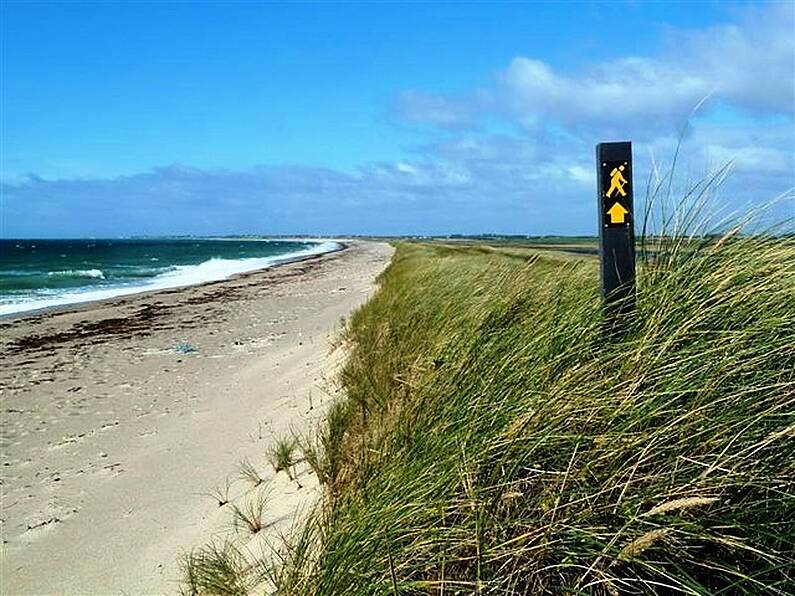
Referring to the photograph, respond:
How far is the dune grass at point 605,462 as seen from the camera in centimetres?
192

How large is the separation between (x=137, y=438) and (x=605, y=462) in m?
5.76

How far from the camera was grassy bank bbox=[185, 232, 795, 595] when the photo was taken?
6.30 ft

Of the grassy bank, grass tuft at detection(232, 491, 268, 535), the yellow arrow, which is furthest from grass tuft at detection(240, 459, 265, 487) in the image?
the yellow arrow

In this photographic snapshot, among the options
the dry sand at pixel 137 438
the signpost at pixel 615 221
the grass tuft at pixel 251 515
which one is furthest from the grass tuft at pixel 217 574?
the signpost at pixel 615 221

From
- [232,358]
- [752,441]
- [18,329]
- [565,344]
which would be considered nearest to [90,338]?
[18,329]

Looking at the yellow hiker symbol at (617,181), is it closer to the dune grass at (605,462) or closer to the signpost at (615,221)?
the signpost at (615,221)

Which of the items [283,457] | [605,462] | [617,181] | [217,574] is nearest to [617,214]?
[617,181]

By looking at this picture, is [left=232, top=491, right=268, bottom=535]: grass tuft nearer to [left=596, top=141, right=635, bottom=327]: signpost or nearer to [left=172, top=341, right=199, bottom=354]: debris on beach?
[left=596, top=141, right=635, bottom=327]: signpost

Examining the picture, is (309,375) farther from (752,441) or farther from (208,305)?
(208,305)

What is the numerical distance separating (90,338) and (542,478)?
46.9ft

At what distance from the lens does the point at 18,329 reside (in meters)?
16.4

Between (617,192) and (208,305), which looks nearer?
(617,192)

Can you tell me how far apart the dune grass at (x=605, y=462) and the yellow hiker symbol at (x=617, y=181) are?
465 mm

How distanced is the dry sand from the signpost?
6.99 ft
